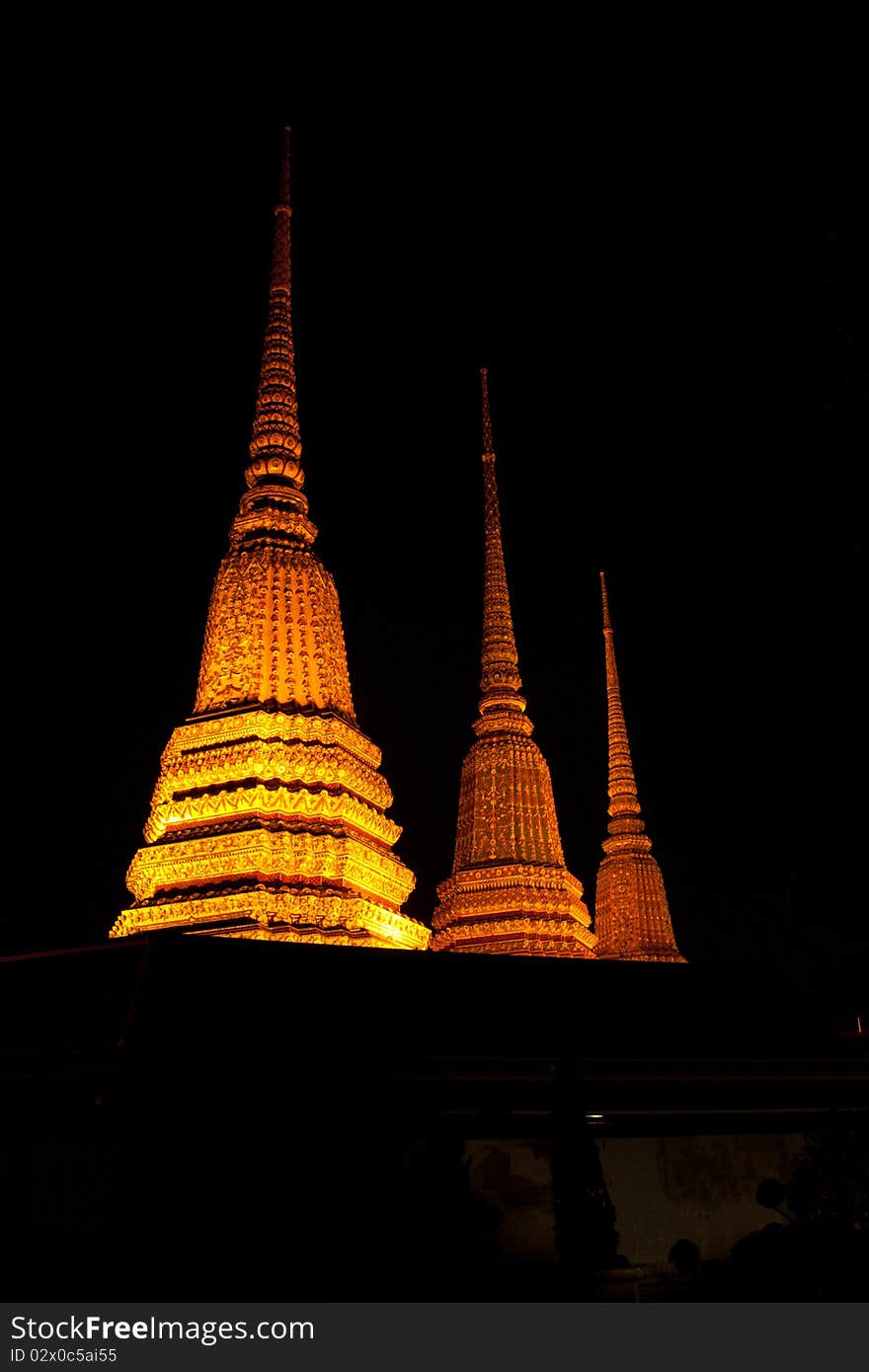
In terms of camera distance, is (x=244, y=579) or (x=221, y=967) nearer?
(x=221, y=967)

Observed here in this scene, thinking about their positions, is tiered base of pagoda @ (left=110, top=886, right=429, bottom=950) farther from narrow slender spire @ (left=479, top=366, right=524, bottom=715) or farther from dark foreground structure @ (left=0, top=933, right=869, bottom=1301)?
narrow slender spire @ (left=479, top=366, right=524, bottom=715)

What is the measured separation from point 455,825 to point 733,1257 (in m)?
10.3

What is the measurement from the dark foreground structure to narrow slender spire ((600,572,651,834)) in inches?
460

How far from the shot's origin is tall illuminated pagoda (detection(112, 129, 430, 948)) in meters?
8.51

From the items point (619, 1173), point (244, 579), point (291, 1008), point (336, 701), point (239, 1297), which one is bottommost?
point (239, 1297)

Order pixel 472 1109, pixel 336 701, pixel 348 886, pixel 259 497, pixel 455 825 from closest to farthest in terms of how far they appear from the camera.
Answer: pixel 472 1109 < pixel 348 886 < pixel 336 701 < pixel 259 497 < pixel 455 825

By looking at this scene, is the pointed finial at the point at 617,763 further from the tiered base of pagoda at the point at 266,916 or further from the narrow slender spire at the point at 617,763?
the tiered base of pagoda at the point at 266,916

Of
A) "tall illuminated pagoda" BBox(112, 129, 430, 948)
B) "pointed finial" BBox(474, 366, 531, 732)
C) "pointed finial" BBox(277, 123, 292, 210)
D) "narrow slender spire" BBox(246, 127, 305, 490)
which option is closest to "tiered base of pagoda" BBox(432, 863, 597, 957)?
"pointed finial" BBox(474, 366, 531, 732)

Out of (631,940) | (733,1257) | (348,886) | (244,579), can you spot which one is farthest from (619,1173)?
(631,940)

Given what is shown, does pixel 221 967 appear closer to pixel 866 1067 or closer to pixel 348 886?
pixel 866 1067

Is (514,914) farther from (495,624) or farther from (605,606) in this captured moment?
(605,606)

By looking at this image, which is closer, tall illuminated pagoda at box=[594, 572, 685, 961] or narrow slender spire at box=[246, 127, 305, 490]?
narrow slender spire at box=[246, 127, 305, 490]

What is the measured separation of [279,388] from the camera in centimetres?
1115

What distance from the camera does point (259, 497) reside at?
1077 cm
